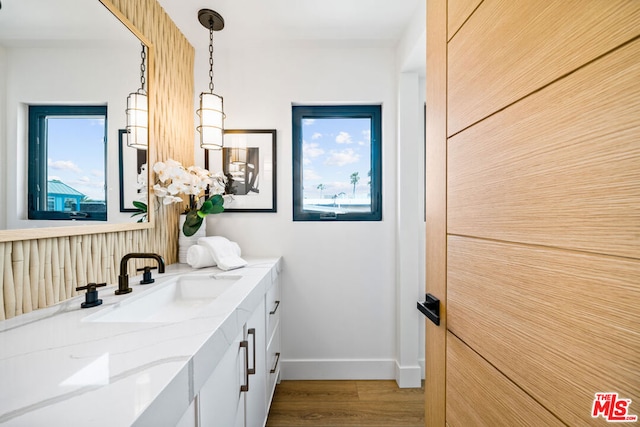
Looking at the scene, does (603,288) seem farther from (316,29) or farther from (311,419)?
(316,29)

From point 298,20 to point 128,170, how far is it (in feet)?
4.44

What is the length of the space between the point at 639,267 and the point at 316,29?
2.04 metres

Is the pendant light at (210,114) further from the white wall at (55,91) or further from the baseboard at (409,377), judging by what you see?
the baseboard at (409,377)

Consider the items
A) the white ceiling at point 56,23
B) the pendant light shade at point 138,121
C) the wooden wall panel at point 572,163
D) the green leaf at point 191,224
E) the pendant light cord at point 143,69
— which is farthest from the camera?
the green leaf at point 191,224

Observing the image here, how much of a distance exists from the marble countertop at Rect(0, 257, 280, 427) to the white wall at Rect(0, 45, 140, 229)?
1.29ft

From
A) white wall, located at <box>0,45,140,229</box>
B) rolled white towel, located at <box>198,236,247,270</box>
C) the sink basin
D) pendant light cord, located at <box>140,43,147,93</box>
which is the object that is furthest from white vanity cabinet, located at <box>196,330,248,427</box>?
pendant light cord, located at <box>140,43,147,93</box>

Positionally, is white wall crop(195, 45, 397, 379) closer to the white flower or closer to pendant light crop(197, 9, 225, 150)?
pendant light crop(197, 9, 225, 150)

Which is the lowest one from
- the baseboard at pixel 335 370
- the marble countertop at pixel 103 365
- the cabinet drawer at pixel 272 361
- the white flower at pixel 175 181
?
the baseboard at pixel 335 370

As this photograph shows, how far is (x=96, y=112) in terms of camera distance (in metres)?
1.16

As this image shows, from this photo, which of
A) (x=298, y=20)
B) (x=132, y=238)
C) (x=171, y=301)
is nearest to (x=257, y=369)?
(x=171, y=301)

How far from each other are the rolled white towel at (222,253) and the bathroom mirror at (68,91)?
14.9 inches

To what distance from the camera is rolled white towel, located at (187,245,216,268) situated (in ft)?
5.30

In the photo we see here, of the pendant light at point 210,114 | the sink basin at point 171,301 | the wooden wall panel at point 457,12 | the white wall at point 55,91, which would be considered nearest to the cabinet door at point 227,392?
the sink basin at point 171,301

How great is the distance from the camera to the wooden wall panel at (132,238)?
3.00 feet
